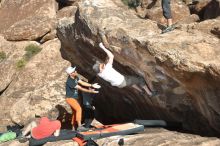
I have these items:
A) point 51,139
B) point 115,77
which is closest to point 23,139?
point 51,139

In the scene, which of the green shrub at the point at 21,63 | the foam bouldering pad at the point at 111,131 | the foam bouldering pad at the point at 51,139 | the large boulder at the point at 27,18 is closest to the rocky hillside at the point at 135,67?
the foam bouldering pad at the point at 111,131

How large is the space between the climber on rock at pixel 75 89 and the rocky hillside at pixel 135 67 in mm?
1141

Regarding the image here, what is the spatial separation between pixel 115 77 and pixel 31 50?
14.8 m

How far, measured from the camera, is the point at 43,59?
24859 millimetres

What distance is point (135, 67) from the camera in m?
14.5

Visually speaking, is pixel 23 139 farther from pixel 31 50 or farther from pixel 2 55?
pixel 2 55

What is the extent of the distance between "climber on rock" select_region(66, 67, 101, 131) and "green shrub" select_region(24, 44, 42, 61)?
12.6 m

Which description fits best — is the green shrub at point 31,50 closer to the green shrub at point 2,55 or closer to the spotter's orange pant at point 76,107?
the green shrub at point 2,55

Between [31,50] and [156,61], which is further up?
[156,61]

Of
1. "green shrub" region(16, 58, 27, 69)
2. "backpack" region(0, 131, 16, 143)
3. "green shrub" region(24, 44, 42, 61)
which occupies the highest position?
"backpack" region(0, 131, 16, 143)

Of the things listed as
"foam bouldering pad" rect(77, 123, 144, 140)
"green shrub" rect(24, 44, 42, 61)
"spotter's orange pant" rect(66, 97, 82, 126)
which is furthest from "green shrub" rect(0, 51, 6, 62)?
"foam bouldering pad" rect(77, 123, 144, 140)

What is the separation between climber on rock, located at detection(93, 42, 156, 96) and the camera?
46.6 ft

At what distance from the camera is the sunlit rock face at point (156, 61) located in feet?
41.1

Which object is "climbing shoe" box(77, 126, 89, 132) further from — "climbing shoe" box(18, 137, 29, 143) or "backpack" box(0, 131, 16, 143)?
"backpack" box(0, 131, 16, 143)
